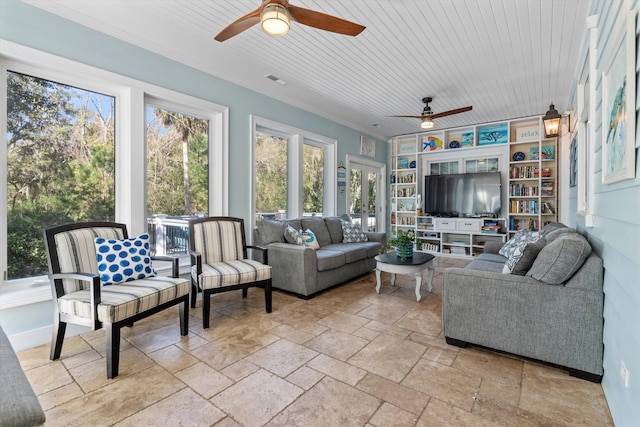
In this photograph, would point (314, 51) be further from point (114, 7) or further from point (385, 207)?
point (385, 207)

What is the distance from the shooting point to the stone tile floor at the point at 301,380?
1.61 m

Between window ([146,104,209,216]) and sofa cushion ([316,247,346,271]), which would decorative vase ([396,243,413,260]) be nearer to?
sofa cushion ([316,247,346,271])

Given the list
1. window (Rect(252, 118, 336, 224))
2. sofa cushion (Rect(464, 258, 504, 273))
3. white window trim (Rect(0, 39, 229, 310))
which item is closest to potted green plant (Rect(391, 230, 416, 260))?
sofa cushion (Rect(464, 258, 504, 273))

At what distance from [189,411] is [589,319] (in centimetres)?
247

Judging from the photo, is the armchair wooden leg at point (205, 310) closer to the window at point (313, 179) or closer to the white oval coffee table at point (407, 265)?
the white oval coffee table at point (407, 265)

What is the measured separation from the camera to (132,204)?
3000 millimetres

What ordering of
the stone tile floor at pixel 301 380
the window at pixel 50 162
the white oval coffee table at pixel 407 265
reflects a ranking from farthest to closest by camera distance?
the white oval coffee table at pixel 407 265, the window at pixel 50 162, the stone tile floor at pixel 301 380

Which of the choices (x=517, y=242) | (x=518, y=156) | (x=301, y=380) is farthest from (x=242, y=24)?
(x=518, y=156)

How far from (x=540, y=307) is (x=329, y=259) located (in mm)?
2151

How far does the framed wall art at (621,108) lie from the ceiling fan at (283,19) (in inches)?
54.8

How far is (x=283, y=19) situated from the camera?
6.22 ft

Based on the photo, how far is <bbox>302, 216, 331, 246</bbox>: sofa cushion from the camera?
456 centimetres

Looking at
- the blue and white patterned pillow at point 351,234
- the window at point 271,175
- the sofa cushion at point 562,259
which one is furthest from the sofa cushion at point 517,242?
the window at point 271,175

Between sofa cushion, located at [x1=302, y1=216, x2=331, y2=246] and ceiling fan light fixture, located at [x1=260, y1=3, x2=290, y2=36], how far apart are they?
9.57 feet
